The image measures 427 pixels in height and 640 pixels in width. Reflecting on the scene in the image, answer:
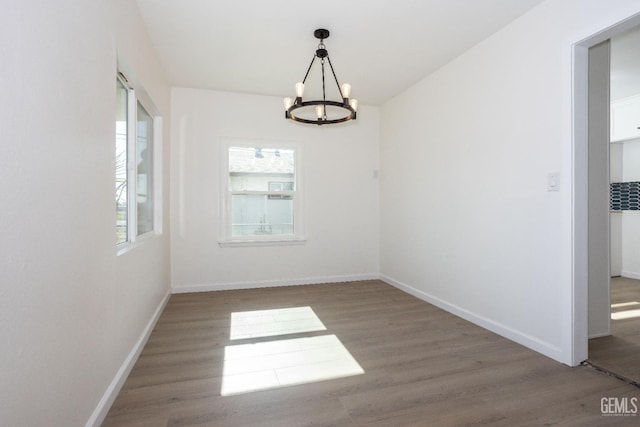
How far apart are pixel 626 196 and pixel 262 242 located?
18.8 ft

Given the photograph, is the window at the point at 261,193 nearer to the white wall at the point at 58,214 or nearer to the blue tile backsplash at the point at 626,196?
the white wall at the point at 58,214

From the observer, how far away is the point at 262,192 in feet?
15.6

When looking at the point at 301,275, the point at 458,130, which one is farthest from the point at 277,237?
the point at 458,130

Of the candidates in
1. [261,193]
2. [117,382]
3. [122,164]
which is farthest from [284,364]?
[261,193]

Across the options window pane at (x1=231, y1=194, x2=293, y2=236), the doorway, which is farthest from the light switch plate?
window pane at (x1=231, y1=194, x2=293, y2=236)

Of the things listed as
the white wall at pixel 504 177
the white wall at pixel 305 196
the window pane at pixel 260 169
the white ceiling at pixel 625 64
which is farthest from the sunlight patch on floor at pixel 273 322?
the white ceiling at pixel 625 64

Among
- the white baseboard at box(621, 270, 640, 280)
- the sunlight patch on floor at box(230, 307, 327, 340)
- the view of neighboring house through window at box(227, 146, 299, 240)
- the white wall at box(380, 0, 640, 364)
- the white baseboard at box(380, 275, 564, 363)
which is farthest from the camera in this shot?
the white baseboard at box(621, 270, 640, 280)

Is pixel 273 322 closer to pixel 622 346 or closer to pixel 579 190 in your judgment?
pixel 579 190

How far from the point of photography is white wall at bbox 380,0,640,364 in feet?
7.91

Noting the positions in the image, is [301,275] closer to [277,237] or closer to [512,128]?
[277,237]

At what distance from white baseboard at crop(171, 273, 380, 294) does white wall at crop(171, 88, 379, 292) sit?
0.05 ft

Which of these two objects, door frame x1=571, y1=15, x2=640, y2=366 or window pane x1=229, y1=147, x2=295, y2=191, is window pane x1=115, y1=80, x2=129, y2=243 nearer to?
window pane x1=229, y1=147, x2=295, y2=191

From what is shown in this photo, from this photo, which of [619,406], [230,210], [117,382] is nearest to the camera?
[619,406]

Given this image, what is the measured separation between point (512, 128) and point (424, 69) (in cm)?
144
